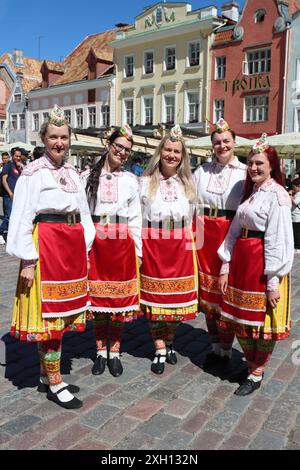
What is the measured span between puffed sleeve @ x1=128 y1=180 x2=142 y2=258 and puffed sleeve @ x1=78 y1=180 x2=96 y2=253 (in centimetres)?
35

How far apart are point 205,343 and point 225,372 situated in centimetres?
65

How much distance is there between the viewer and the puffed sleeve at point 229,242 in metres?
3.23

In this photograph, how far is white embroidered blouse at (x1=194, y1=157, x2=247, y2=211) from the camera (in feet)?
11.3

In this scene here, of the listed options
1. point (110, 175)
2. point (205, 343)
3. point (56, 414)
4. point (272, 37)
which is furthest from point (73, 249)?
point (272, 37)

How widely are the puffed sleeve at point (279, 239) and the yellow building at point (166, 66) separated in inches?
889

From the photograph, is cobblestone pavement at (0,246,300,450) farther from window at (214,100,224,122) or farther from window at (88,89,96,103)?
window at (88,89,96,103)

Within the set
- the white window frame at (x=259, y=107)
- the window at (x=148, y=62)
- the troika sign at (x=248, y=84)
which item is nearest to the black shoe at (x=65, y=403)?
the white window frame at (x=259, y=107)

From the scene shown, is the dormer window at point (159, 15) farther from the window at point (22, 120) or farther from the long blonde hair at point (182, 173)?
the long blonde hair at point (182, 173)

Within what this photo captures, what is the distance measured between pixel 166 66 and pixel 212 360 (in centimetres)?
2524

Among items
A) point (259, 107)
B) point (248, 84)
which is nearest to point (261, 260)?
point (259, 107)

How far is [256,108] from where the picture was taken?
899 inches

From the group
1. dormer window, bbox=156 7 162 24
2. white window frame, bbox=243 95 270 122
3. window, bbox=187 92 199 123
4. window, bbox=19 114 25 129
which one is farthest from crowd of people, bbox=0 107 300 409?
window, bbox=19 114 25 129

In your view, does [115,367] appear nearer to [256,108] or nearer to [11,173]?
[11,173]

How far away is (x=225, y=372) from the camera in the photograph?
3621mm
